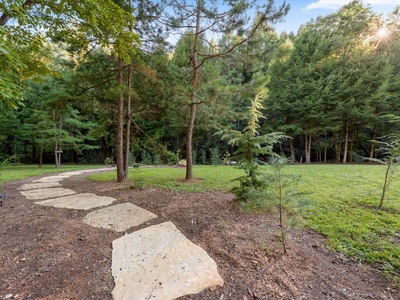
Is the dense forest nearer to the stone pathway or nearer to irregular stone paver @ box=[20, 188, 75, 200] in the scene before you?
irregular stone paver @ box=[20, 188, 75, 200]

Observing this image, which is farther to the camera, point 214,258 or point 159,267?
point 214,258

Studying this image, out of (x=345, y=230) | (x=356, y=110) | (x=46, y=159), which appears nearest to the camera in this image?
(x=345, y=230)

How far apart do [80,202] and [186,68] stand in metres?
4.27

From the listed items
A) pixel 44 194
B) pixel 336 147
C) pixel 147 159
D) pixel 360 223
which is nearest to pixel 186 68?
pixel 44 194

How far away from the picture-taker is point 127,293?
49.1 inches

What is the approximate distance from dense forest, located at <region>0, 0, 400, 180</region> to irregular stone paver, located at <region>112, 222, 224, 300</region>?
68.8 inches

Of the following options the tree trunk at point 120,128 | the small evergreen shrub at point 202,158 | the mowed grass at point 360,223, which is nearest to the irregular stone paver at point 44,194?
the tree trunk at point 120,128

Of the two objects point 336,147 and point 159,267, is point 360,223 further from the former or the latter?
point 336,147

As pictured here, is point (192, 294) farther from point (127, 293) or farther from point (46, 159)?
point (46, 159)

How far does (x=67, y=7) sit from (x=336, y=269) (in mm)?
4198

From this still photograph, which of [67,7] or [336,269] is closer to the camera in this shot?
[336,269]

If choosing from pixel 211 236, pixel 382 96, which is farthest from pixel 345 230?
pixel 382 96

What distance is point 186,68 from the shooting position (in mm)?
5211

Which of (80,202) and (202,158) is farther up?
(202,158)
